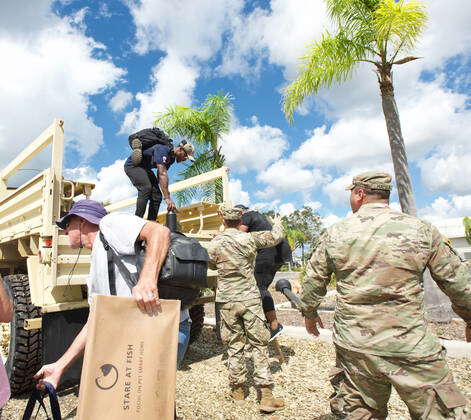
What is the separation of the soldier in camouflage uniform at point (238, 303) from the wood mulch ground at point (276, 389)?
0.25 metres

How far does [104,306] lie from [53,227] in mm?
1882

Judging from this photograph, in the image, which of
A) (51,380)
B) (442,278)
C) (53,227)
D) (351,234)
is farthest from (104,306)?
(53,227)

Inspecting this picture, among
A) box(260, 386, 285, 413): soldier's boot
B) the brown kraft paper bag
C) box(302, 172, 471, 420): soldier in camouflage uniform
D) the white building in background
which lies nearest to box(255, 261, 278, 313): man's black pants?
box(260, 386, 285, 413): soldier's boot

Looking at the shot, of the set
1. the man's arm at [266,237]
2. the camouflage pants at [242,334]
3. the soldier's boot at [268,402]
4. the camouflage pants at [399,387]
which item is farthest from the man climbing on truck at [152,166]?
the camouflage pants at [399,387]

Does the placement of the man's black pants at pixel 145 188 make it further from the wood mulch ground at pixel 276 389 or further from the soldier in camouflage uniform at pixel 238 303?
the wood mulch ground at pixel 276 389

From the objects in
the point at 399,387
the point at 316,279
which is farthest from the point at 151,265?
the point at 399,387

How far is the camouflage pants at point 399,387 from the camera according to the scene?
1737 mm

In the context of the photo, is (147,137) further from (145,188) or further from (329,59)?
(329,59)

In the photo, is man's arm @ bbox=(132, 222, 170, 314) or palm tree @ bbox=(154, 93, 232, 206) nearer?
man's arm @ bbox=(132, 222, 170, 314)

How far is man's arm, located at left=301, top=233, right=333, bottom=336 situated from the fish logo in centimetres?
123

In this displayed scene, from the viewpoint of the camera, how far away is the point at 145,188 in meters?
4.07

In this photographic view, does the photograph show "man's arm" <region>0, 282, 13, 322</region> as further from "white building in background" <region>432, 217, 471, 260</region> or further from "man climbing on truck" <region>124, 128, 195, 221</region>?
"white building in background" <region>432, 217, 471, 260</region>

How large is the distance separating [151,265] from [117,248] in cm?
21

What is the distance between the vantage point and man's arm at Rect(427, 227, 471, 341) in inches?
76.0
